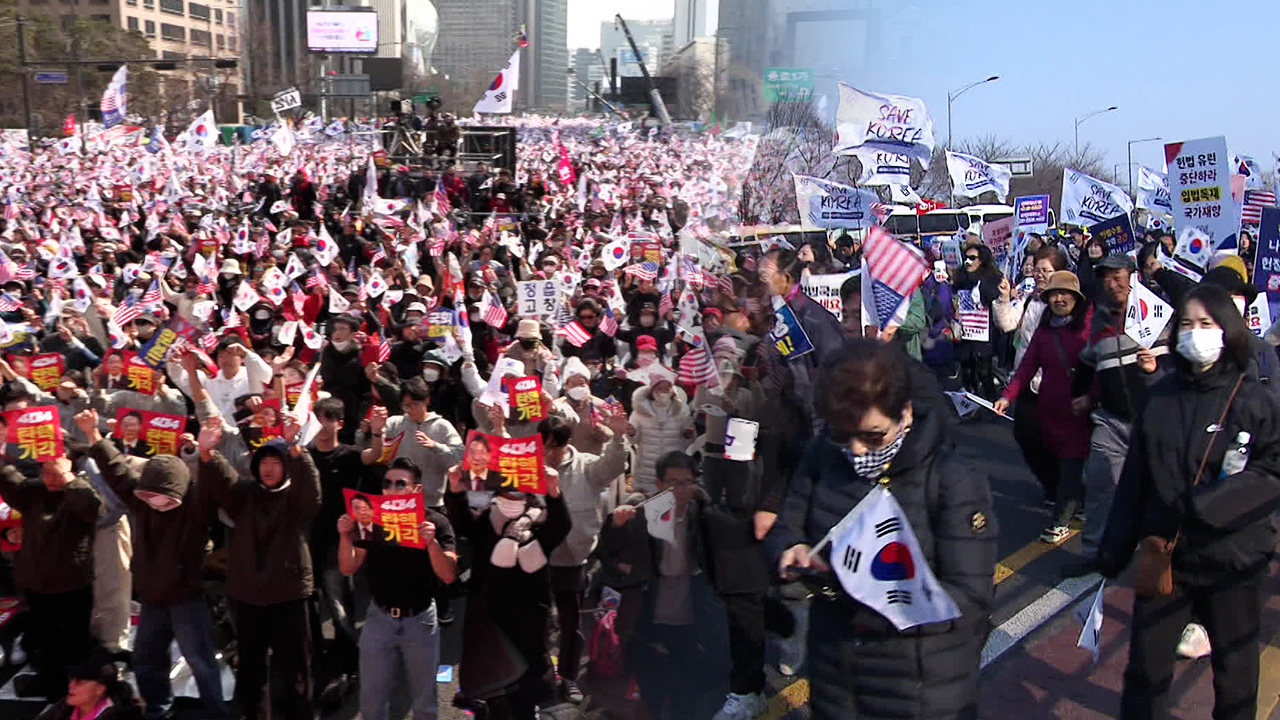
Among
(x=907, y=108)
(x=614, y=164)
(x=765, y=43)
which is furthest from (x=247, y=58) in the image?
(x=765, y=43)

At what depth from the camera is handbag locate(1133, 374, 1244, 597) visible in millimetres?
3686

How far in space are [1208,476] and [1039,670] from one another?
5.41ft

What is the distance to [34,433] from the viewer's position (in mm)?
4824

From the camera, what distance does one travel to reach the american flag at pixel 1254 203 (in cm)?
1080

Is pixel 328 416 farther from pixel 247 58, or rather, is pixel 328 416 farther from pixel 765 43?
pixel 247 58

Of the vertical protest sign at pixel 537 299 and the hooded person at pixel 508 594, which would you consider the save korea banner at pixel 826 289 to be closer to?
the vertical protest sign at pixel 537 299

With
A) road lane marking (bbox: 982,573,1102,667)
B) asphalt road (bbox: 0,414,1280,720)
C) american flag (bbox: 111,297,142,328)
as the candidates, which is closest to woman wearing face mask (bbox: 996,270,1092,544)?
asphalt road (bbox: 0,414,1280,720)

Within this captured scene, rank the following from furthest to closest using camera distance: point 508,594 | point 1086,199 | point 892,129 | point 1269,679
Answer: point 1086,199 < point 892,129 < point 1269,679 < point 508,594

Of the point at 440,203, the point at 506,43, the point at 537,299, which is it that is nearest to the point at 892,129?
the point at 537,299

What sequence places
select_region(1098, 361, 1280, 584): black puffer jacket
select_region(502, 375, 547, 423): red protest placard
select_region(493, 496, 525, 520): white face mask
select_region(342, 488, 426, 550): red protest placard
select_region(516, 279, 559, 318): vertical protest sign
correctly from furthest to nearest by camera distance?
1. select_region(516, 279, 559, 318): vertical protest sign
2. select_region(502, 375, 547, 423): red protest placard
3. select_region(493, 496, 525, 520): white face mask
4. select_region(342, 488, 426, 550): red protest placard
5. select_region(1098, 361, 1280, 584): black puffer jacket

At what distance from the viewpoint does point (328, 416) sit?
5418 millimetres

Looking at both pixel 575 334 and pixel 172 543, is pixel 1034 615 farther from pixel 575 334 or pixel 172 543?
pixel 172 543

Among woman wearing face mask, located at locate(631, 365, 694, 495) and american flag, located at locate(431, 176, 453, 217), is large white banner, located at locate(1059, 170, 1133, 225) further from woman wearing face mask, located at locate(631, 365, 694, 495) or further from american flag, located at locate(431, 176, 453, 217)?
woman wearing face mask, located at locate(631, 365, 694, 495)

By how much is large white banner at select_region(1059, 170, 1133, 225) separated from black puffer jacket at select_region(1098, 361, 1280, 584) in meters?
9.49
